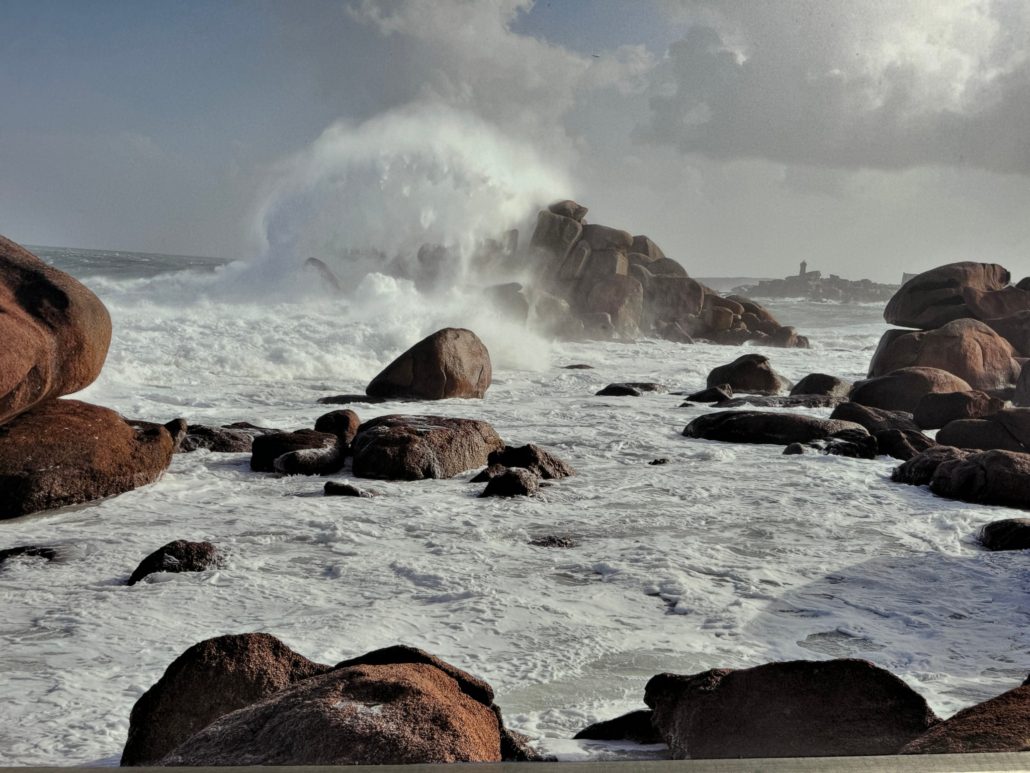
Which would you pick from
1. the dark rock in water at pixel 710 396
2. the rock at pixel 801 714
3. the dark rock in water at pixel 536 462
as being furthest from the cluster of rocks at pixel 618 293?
the rock at pixel 801 714

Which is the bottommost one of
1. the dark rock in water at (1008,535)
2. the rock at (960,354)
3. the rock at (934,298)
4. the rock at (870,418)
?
the dark rock in water at (1008,535)

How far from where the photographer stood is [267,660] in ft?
5.65

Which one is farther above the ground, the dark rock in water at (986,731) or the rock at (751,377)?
the rock at (751,377)

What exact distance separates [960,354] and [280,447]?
8599 mm

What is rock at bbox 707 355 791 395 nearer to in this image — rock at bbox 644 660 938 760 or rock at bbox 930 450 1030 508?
rock at bbox 930 450 1030 508

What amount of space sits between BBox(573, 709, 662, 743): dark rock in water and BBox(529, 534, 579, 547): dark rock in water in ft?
6.02

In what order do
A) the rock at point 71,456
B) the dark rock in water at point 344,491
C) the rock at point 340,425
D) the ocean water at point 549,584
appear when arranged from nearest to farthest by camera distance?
1. the ocean water at point 549,584
2. the rock at point 71,456
3. the dark rock in water at point 344,491
4. the rock at point 340,425

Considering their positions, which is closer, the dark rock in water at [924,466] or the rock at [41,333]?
the rock at [41,333]

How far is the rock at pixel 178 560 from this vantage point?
10.4ft

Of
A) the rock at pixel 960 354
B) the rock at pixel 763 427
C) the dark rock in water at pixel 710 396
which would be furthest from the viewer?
the rock at pixel 960 354

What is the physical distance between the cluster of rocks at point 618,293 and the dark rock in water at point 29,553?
19830mm

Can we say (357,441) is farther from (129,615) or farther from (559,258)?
(559,258)

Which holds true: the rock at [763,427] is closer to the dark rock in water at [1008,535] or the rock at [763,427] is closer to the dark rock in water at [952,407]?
the dark rock in water at [952,407]

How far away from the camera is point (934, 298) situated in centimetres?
1282
